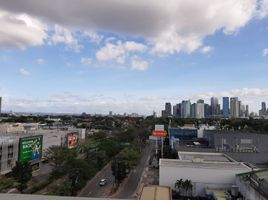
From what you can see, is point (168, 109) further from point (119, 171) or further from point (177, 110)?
point (119, 171)

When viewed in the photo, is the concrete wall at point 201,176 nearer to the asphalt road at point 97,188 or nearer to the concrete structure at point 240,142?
the asphalt road at point 97,188

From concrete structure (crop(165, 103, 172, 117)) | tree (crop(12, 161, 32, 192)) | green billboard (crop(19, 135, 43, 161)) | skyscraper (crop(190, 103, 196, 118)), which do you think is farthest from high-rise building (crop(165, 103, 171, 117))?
tree (crop(12, 161, 32, 192))

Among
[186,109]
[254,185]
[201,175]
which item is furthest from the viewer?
[186,109]

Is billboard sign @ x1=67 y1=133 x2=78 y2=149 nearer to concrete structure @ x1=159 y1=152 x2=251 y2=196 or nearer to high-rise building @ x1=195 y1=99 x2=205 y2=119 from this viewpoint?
concrete structure @ x1=159 y1=152 x2=251 y2=196

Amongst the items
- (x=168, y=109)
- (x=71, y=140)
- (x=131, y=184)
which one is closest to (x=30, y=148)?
(x=131, y=184)

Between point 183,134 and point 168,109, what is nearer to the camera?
point 183,134

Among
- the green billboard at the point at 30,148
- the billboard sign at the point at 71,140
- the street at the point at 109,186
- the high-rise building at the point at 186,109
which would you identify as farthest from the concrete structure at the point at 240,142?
the high-rise building at the point at 186,109
